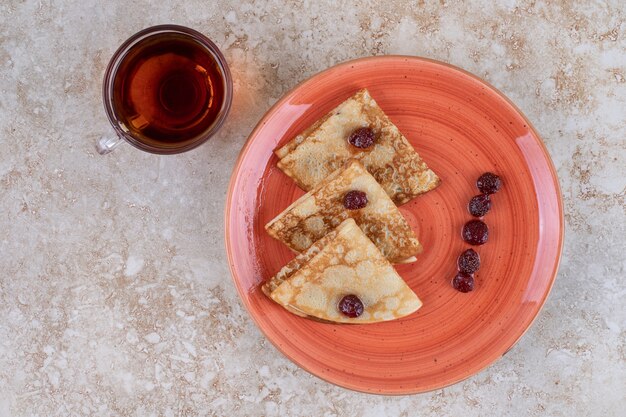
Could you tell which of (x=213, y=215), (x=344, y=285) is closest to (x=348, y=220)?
(x=344, y=285)

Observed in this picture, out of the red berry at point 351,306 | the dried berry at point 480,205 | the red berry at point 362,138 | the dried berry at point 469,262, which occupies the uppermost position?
the red berry at point 362,138

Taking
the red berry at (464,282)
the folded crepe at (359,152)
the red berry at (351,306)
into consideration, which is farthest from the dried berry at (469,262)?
the red berry at (351,306)

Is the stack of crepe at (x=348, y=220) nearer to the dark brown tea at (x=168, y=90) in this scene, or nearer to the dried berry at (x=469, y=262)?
the dried berry at (x=469, y=262)

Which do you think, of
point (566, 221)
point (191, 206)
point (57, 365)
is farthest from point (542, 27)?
point (57, 365)

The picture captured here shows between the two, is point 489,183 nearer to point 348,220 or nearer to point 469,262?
point 469,262

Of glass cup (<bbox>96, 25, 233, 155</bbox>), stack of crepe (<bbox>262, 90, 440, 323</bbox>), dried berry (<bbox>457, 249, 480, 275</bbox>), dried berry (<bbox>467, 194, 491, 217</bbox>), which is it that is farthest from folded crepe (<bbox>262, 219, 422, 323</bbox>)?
glass cup (<bbox>96, 25, 233, 155</bbox>)

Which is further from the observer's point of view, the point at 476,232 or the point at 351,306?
the point at 476,232

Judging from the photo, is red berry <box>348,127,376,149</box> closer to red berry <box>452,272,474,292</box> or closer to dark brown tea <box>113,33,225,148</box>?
dark brown tea <box>113,33,225,148</box>
